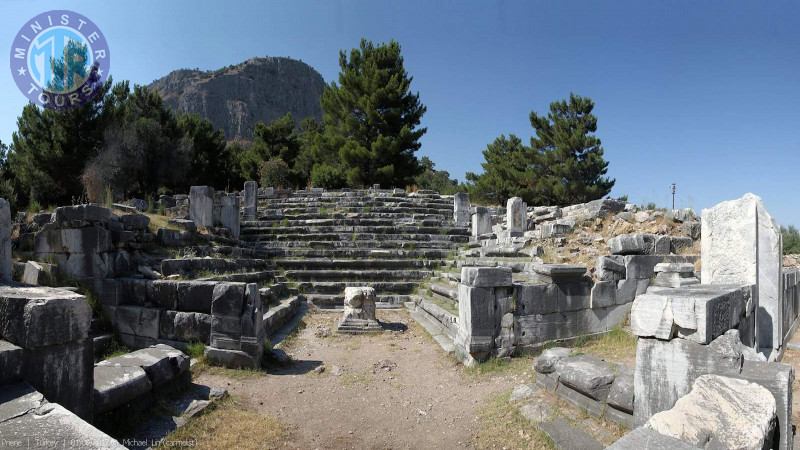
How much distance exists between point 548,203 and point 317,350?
71.3 ft

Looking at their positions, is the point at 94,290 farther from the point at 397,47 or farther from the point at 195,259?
the point at 397,47

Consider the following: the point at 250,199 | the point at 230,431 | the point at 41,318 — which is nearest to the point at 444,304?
the point at 230,431

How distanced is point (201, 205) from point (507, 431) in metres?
10.3

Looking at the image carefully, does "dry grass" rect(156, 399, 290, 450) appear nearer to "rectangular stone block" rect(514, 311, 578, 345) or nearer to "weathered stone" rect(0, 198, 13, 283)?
"weathered stone" rect(0, 198, 13, 283)

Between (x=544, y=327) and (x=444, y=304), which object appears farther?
(x=444, y=304)

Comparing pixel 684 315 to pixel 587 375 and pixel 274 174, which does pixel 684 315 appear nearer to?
pixel 587 375

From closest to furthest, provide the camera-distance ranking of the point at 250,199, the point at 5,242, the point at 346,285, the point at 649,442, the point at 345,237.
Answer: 1. the point at 649,442
2. the point at 5,242
3. the point at 346,285
4. the point at 345,237
5. the point at 250,199

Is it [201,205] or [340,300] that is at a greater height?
[201,205]

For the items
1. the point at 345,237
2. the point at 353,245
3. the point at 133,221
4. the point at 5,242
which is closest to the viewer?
the point at 5,242

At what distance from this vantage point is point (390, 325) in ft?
26.2

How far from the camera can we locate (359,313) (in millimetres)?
7656

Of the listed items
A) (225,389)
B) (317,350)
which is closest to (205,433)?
(225,389)

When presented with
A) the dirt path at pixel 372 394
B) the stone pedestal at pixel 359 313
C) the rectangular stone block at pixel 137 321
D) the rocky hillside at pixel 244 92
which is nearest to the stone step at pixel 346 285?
the stone pedestal at pixel 359 313

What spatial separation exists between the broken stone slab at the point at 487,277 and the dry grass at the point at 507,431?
5.21 feet
